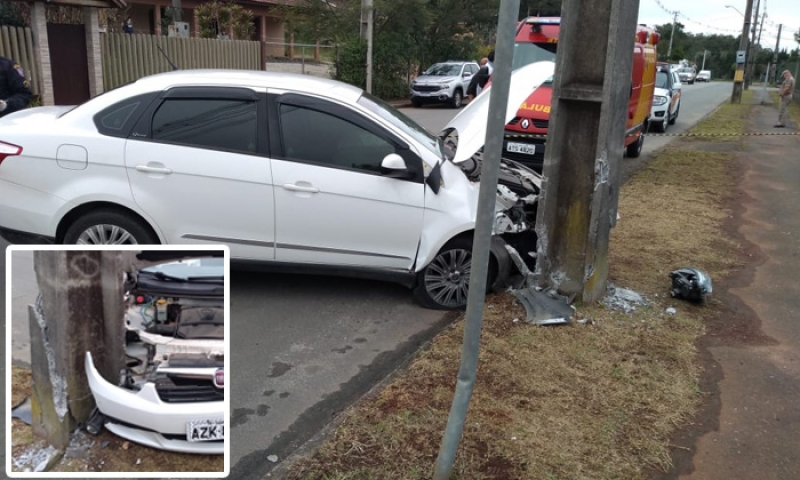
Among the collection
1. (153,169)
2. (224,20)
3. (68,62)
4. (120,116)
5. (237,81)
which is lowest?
(153,169)

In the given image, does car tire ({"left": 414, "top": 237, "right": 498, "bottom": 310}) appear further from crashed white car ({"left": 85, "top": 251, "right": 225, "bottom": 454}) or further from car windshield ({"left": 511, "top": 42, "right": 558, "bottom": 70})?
car windshield ({"left": 511, "top": 42, "right": 558, "bottom": 70})

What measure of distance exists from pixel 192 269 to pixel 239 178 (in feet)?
10.5

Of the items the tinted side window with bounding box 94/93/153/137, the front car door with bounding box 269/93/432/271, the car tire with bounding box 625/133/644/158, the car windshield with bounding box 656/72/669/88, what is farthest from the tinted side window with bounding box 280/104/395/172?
the car windshield with bounding box 656/72/669/88

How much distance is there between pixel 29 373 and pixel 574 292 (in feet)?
14.3

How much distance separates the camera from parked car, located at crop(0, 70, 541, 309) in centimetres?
490

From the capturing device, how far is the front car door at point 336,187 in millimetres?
4945

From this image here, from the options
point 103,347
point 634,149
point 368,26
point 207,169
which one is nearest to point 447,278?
point 207,169

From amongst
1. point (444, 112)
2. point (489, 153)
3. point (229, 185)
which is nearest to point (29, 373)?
point (489, 153)

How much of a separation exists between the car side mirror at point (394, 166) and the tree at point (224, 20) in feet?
74.3

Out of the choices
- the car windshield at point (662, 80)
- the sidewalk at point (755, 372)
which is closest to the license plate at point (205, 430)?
the sidewalk at point (755, 372)

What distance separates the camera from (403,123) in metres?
5.61

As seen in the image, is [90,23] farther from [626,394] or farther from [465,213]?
[626,394]

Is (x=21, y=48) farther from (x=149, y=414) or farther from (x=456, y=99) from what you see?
(x=456, y=99)

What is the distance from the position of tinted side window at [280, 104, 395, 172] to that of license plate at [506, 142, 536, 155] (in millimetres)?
5481
